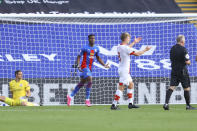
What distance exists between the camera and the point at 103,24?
1616 cm

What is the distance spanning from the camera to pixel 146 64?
16203 mm

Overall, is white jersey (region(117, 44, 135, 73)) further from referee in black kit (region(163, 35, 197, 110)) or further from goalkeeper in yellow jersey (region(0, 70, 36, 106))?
goalkeeper in yellow jersey (region(0, 70, 36, 106))

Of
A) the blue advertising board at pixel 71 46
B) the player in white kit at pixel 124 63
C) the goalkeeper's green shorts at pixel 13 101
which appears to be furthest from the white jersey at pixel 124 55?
the blue advertising board at pixel 71 46

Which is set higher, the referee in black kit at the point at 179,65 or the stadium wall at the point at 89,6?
the stadium wall at the point at 89,6

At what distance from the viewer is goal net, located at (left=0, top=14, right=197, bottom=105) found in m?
15.5

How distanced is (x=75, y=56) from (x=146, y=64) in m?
2.09

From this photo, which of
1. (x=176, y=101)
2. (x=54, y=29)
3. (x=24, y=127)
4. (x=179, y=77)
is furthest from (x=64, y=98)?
(x=24, y=127)

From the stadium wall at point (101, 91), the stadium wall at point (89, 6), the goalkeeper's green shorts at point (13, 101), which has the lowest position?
the goalkeeper's green shorts at point (13, 101)

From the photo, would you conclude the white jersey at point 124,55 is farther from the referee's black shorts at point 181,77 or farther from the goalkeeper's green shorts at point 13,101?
the goalkeeper's green shorts at point 13,101

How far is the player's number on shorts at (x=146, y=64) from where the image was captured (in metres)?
16.1

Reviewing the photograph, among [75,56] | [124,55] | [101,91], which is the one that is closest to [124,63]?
[124,55]

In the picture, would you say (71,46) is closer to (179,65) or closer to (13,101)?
(13,101)

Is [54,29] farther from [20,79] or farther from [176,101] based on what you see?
[176,101]

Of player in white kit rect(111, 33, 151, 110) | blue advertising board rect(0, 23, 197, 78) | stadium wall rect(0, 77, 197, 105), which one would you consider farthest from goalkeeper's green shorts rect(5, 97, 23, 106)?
player in white kit rect(111, 33, 151, 110)
